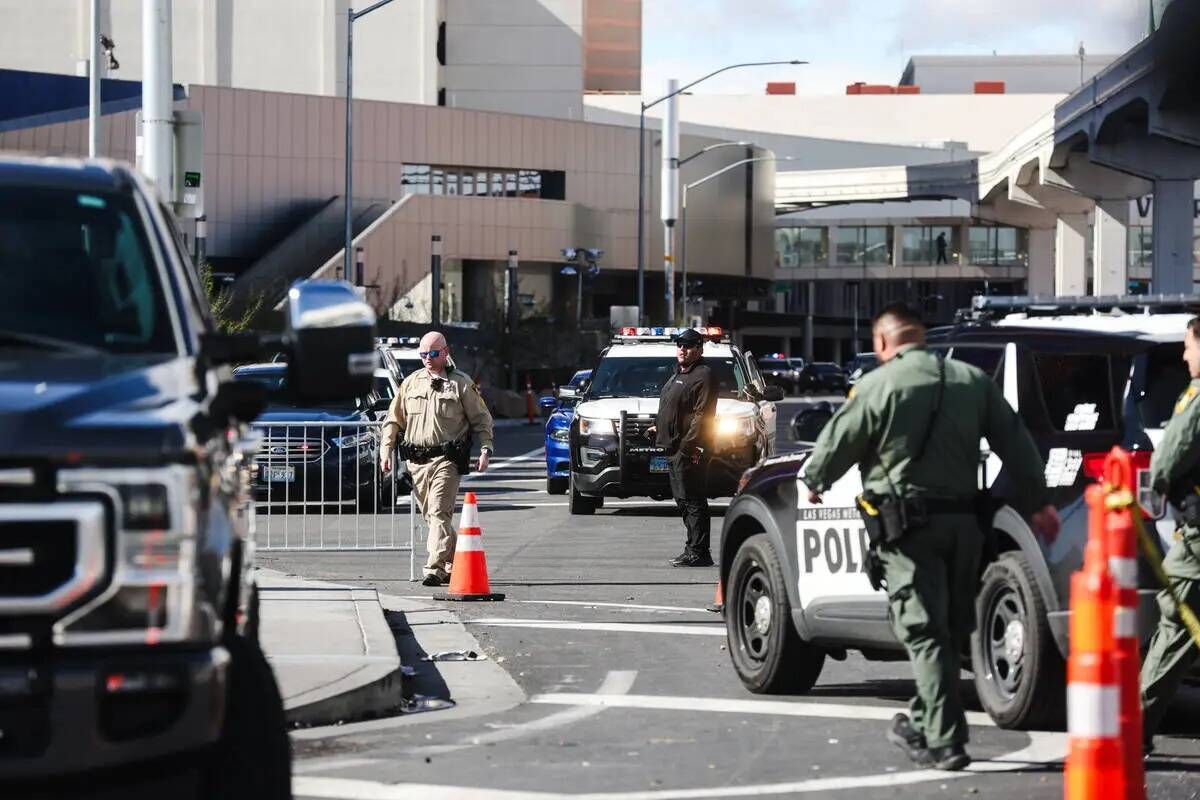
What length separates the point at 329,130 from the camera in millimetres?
84312

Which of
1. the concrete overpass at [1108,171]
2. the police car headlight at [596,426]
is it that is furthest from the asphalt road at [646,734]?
the concrete overpass at [1108,171]

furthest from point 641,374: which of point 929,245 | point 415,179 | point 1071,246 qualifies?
point 929,245

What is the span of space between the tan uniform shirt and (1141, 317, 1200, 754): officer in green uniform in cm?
773

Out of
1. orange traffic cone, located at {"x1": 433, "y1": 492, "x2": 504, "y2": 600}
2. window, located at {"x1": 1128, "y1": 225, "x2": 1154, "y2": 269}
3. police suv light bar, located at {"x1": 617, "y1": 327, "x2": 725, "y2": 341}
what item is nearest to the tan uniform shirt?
orange traffic cone, located at {"x1": 433, "y1": 492, "x2": 504, "y2": 600}

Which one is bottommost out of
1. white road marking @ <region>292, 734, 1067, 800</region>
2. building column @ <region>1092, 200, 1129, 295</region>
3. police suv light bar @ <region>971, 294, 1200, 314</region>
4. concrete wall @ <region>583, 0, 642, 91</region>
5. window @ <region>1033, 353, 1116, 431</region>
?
white road marking @ <region>292, 734, 1067, 800</region>

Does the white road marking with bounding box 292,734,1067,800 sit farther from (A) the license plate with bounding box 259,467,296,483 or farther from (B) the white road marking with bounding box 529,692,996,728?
(A) the license plate with bounding box 259,467,296,483

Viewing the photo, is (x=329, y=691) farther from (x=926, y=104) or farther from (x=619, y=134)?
(x=926, y=104)

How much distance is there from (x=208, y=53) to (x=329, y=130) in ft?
31.9

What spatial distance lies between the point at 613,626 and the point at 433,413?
9.63 ft

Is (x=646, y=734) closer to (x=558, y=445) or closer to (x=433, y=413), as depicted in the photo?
(x=433, y=413)

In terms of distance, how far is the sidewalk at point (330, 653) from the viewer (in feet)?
31.3

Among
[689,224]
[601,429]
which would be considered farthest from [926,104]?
[601,429]

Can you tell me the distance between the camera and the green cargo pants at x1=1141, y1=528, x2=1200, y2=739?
335 inches

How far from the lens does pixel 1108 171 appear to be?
2731 inches
